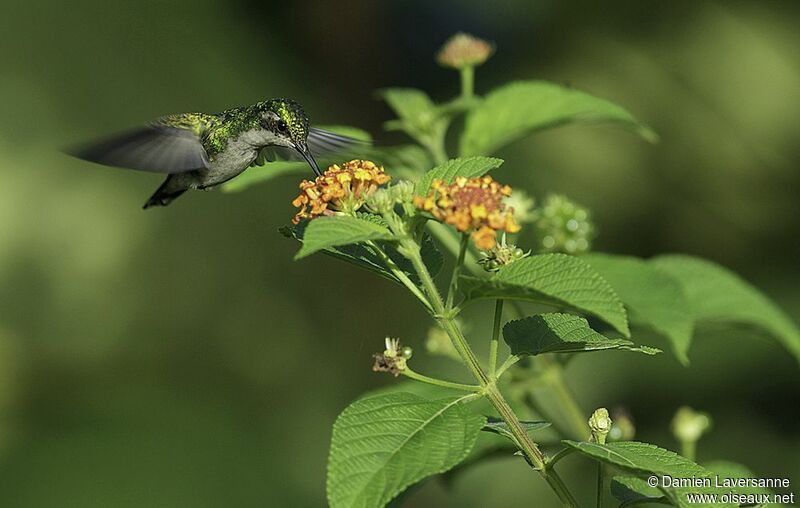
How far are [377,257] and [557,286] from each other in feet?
1.16

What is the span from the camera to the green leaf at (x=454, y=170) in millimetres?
1608

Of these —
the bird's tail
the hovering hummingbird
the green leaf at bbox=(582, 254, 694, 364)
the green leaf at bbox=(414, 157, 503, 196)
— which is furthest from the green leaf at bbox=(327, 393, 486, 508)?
the bird's tail

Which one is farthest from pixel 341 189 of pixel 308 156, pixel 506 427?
pixel 308 156

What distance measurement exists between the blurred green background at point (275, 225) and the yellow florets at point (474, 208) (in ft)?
9.47

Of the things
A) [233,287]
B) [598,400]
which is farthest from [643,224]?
[233,287]

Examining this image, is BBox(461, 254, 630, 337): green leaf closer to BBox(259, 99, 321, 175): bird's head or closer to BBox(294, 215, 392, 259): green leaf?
BBox(294, 215, 392, 259): green leaf

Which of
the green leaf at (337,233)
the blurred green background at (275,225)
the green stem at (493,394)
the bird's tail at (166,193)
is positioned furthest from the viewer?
the blurred green background at (275,225)

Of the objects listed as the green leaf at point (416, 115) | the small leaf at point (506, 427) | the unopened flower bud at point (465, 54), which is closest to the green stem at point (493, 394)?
the small leaf at point (506, 427)

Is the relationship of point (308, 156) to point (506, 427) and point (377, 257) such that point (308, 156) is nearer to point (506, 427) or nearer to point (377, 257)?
point (377, 257)

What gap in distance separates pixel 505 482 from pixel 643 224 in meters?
→ 1.39

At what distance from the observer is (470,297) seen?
146 cm

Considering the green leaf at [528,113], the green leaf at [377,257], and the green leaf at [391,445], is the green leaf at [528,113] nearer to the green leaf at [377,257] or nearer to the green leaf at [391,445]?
the green leaf at [377,257]

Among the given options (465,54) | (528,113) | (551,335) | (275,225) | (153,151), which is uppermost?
(275,225)

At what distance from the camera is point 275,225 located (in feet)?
17.5
